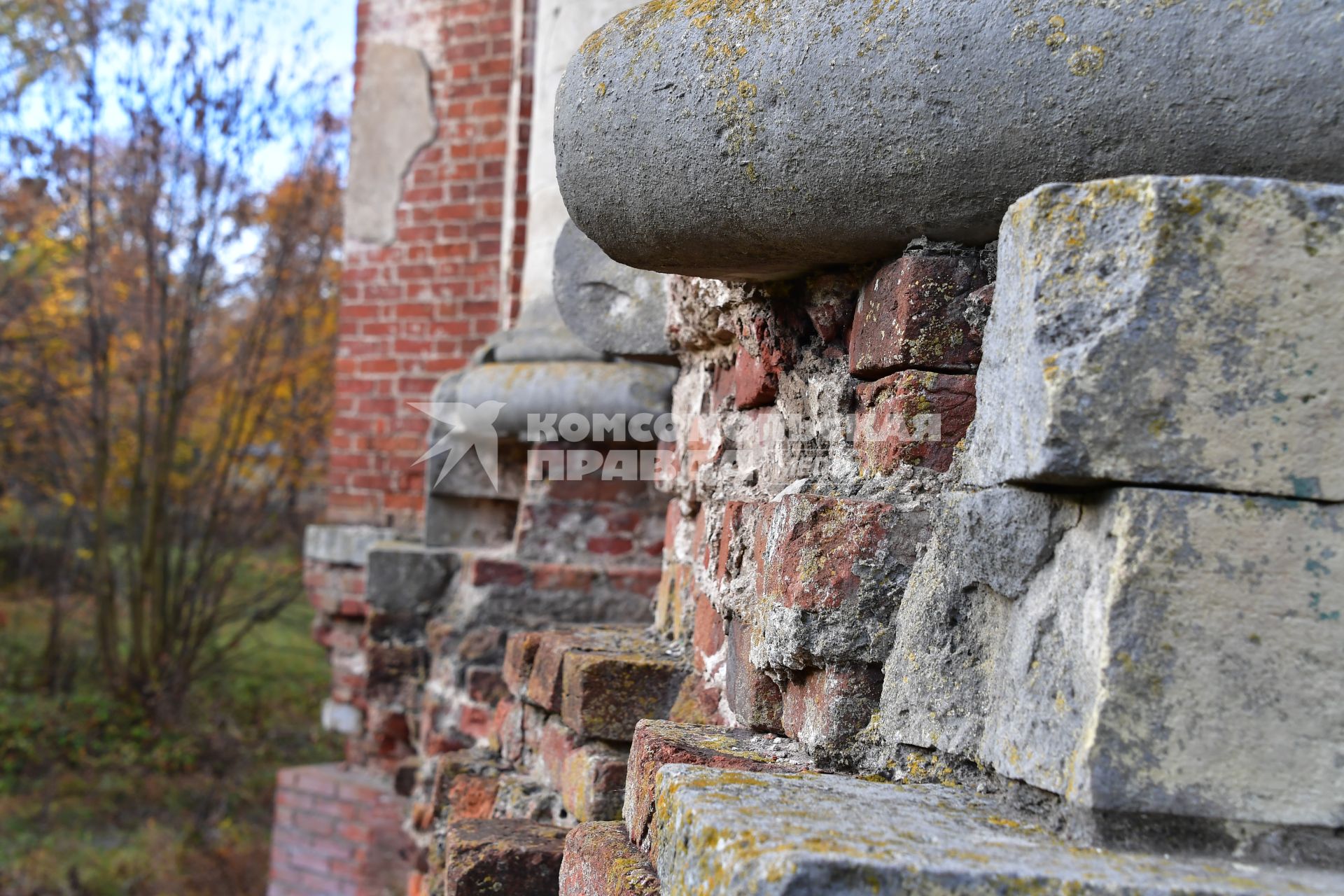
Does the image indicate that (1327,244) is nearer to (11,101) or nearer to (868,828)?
(868,828)

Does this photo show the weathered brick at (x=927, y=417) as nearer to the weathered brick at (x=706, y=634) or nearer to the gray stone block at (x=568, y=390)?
the weathered brick at (x=706, y=634)

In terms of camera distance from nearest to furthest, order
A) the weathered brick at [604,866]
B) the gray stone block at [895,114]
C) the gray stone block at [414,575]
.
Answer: the gray stone block at [895,114] < the weathered brick at [604,866] < the gray stone block at [414,575]

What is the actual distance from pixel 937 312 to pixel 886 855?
0.61 meters

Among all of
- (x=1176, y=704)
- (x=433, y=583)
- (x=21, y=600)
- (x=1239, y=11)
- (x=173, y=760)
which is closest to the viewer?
(x=1176, y=704)

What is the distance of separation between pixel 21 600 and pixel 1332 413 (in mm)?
11038

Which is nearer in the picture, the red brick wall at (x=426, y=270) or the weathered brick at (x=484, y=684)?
the weathered brick at (x=484, y=684)

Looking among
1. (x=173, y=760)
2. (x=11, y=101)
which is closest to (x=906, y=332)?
(x=173, y=760)

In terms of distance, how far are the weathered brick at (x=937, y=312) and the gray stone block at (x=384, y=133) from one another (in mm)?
4211

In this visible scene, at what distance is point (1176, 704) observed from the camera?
0.88 meters

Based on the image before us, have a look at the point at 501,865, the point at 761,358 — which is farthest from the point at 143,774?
the point at 761,358

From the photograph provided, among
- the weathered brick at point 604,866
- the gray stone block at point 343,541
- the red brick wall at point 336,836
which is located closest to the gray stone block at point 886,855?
the weathered brick at point 604,866

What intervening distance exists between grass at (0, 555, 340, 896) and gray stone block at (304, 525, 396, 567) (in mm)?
1779

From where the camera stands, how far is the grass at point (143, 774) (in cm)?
555

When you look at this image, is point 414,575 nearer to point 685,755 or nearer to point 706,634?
point 706,634
